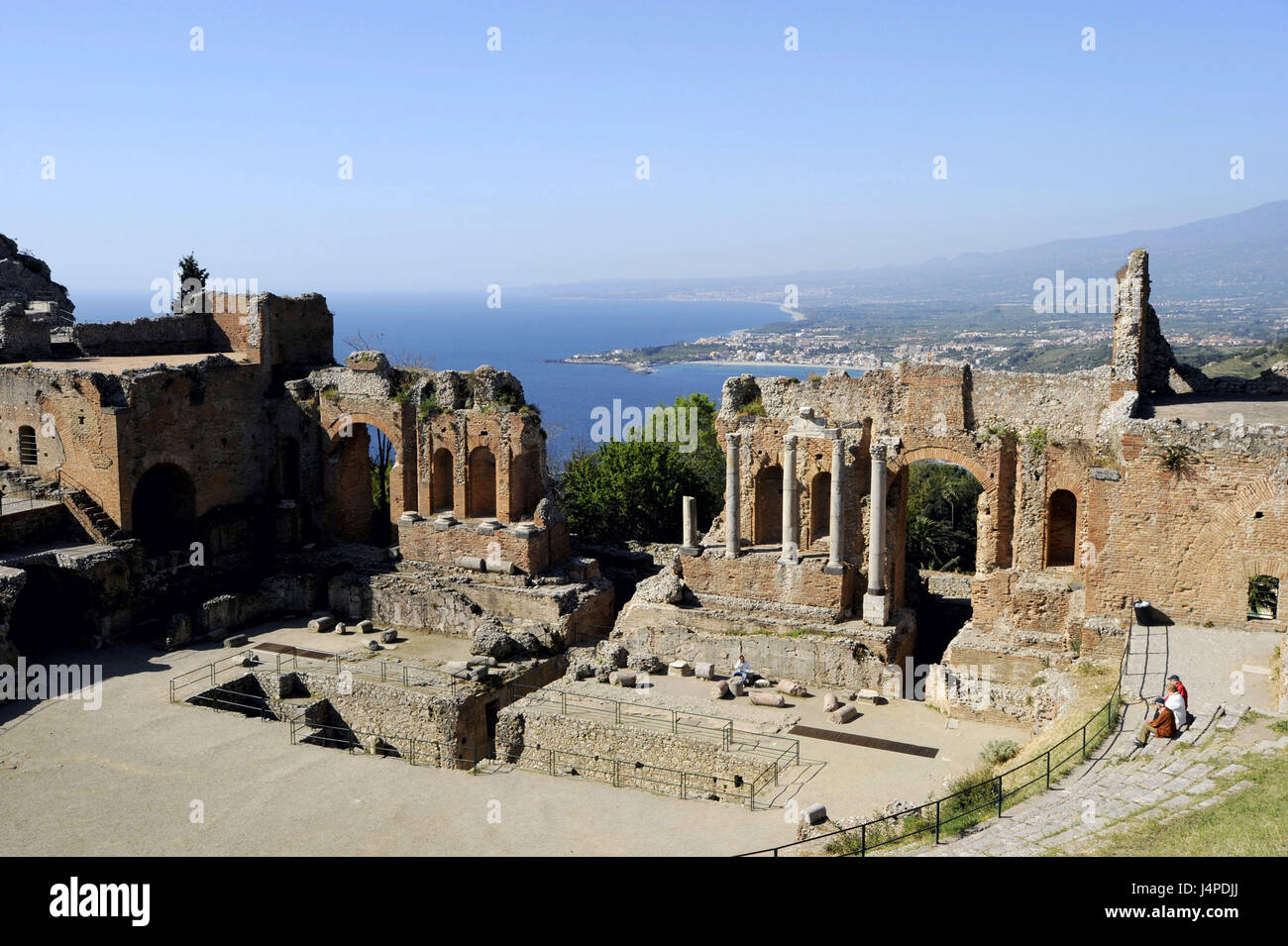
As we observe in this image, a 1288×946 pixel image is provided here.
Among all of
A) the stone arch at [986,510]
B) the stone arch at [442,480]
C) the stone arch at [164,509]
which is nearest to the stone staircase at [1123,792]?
the stone arch at [986,510]

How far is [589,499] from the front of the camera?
3519 cm

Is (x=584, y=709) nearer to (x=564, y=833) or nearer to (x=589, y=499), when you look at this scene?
(x=564, y=833)

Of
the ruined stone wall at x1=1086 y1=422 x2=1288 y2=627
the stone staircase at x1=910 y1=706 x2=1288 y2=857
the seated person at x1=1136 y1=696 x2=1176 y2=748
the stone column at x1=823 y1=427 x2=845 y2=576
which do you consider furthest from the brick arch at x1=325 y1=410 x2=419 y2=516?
the seated person at x1=1136 y1=696 x2=1176 y2=748

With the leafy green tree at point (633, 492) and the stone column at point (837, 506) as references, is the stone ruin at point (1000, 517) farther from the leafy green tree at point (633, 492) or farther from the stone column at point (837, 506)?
the leafy green tree at point (633, 492)

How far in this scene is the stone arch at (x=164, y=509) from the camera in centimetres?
2841

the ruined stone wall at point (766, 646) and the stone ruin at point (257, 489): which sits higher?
the stone ruin at point (257, 489)

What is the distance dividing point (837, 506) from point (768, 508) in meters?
2.95

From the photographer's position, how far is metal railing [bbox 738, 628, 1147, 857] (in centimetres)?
1448

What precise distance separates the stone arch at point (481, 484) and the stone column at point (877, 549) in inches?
385

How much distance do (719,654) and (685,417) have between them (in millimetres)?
26035

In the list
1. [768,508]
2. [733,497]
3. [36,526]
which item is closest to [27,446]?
[36,526]

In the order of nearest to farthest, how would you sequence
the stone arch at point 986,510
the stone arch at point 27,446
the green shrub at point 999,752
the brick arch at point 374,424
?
the green shrub at point 999,752 → the stone arch at point 986,510 → the stone arch at point 27,446 → the brick arch at point 374,424

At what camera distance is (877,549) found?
2291 cm

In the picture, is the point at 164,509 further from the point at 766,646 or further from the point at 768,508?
the point at 766,646
